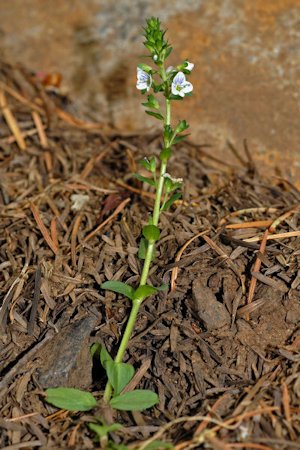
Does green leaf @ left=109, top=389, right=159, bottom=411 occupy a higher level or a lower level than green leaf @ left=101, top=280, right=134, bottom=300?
lower

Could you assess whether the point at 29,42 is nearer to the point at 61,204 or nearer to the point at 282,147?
the point at 61,204

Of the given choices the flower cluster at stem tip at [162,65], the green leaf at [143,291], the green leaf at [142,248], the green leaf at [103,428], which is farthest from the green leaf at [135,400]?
the flower cluster at stem tip at [162,65]

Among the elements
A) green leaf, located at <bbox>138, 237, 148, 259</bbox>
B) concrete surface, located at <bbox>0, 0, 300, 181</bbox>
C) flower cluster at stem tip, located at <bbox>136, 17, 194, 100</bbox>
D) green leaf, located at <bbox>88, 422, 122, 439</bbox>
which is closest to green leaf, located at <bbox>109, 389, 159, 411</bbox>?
green leaf, located at <bbox>88, 422, 122, 439</bbox>

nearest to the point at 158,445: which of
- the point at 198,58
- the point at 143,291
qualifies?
the point at 143,291

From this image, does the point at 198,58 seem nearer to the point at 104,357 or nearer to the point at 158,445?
the point at 104,357

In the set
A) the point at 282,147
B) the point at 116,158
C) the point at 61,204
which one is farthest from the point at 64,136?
the point at 282,147

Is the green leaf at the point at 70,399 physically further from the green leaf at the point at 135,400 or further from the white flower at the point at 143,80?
the white flower at the point at 143,80

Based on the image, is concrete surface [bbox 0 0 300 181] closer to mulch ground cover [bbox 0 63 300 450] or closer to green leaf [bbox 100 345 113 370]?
mulch ground cover [bbox 0 63 300 450]
